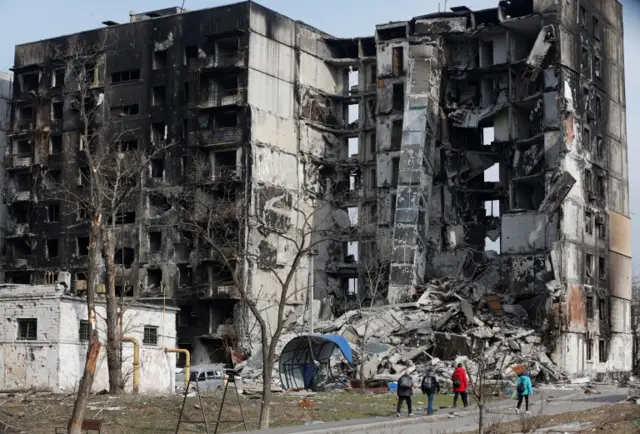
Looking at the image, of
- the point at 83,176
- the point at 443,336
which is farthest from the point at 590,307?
the point at 83,176

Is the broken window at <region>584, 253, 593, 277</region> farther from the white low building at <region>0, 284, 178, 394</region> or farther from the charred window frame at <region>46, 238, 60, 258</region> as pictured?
the charred window frame at <region>46, 238, 60, 258</region>

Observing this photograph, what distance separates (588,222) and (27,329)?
37430mm

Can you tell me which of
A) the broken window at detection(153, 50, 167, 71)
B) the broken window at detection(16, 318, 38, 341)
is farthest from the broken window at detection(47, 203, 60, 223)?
the broken window at detection(16, 318, 38, 341)

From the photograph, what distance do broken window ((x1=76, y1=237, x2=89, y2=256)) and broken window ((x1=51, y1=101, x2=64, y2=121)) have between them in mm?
9527

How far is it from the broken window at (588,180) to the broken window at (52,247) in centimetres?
3793

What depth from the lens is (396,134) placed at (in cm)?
7425

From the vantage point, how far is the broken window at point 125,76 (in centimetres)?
7838

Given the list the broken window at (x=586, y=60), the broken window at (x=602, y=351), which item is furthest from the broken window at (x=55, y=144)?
the broken window at (x=602, y=351)

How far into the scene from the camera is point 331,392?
152ft

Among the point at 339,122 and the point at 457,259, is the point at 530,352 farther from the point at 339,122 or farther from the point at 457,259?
the point at 339,122

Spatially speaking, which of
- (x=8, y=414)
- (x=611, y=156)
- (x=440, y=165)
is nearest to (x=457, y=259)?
(x=440, y=165)

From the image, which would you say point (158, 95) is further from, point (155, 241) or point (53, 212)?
point (53, 212)

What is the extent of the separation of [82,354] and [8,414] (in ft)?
48.0

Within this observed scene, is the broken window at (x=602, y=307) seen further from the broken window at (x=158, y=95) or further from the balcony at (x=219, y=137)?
the broken window at (x=158, y=95)
